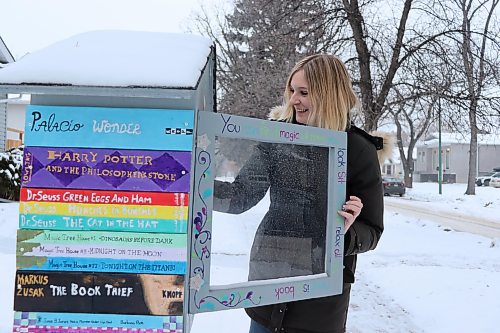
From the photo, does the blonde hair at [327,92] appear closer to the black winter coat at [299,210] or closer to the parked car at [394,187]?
the black winter coat at [299,210]

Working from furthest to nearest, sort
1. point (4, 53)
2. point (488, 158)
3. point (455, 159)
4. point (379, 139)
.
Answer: point (488, 158)
point (455, 159)
point (4, 53)
point (379, 139)

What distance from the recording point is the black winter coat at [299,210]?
194cm

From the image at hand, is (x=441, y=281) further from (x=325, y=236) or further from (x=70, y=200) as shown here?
(x=70, y=200)

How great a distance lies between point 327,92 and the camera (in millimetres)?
1998

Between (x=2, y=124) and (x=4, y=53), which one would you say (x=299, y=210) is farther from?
(x=2, y=124)

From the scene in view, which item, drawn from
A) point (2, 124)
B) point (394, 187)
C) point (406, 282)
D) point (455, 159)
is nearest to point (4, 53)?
point (2, 124)

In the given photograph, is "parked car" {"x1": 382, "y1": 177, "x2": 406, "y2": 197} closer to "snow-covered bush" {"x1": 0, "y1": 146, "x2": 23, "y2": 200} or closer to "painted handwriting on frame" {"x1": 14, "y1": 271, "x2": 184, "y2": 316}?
"snow-covered bush" {"x1": 0, "y1": 146, "x2": 23, "y2": 200}

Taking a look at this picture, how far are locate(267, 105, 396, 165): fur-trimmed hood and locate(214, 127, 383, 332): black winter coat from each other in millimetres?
13

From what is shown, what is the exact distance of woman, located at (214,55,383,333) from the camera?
6.40ft

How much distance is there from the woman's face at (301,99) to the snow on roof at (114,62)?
0.37 m

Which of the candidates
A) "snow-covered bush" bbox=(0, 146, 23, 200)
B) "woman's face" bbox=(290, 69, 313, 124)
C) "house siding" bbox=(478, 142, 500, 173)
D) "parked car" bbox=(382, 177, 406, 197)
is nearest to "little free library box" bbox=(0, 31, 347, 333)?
"woman's face" bbox=(290, 69, 313, 124)

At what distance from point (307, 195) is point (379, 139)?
42cm

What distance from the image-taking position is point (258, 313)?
2.12 metres

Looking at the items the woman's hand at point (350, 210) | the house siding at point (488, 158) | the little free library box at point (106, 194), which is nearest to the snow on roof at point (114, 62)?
the little free library box at point (106, 194)
